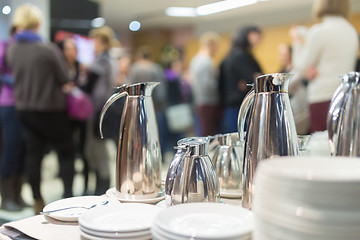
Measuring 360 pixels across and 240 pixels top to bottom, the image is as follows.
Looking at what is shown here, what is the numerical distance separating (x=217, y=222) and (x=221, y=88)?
2.79 meters

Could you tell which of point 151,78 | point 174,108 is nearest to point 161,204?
Answer: point 151,78

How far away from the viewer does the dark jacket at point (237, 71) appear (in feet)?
9.56

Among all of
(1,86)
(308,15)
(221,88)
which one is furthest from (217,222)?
(308,15)

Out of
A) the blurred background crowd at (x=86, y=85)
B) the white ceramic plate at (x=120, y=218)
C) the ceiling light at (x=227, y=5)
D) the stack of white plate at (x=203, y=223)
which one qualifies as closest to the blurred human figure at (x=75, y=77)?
the blurred background crowd at (x=86, y=85)

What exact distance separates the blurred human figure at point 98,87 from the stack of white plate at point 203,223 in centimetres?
217

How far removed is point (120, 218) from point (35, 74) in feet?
5.89

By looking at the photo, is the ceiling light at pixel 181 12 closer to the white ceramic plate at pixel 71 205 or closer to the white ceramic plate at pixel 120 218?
the white ceramic plate at pixel 71 205

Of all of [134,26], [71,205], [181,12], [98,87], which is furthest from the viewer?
[134,26]

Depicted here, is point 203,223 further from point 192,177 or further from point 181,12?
point 181,12

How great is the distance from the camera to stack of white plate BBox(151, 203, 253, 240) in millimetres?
511

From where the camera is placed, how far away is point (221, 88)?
10.9 ft

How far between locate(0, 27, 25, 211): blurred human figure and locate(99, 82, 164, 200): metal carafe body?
6.11 feet

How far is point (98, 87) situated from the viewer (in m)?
2.71

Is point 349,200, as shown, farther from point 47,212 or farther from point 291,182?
point 47,212
